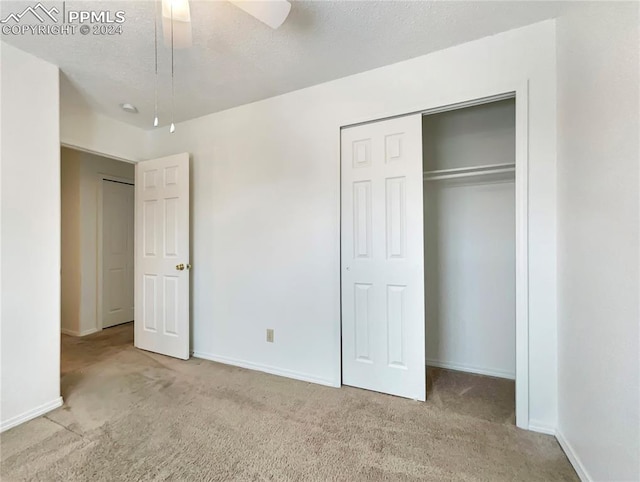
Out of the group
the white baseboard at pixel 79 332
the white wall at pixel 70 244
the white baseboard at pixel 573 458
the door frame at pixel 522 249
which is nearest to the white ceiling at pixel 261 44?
the door frame at pixel 522 249

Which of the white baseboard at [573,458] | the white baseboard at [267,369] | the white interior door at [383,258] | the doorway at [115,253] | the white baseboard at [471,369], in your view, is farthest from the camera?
the doorway at [115,253]

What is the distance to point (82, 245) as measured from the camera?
3877 millimetres

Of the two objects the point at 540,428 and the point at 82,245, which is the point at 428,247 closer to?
the point at 540,428

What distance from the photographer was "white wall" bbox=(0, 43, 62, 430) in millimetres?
1888

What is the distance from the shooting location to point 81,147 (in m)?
2.82

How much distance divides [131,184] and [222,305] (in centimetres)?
294

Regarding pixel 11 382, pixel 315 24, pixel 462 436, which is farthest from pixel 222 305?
pixel 315 24

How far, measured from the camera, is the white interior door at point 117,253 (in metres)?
4.17

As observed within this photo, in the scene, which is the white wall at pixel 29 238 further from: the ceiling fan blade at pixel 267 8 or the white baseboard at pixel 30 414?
the ceiling fan blade at pixel 267 8

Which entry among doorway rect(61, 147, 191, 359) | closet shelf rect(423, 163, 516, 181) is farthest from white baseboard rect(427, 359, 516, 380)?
doorway rect(61, 147, 191, 359)

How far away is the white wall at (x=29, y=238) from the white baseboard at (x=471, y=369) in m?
3.09

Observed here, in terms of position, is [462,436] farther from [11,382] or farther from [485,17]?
[11,382]

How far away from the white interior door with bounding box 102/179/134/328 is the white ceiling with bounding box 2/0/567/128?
76.9 inches

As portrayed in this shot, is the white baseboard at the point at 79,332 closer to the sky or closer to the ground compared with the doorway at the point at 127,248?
closer to the ground
